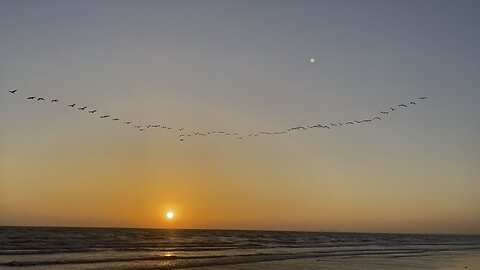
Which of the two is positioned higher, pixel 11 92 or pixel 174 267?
pixel 11 92

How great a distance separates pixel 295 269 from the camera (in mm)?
34625

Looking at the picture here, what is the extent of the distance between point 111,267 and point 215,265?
23.8 ft

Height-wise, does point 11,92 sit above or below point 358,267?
above

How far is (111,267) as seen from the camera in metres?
34.5

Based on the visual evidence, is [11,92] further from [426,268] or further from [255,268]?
[426,268]

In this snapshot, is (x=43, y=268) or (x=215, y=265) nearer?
(x=43, y=268)

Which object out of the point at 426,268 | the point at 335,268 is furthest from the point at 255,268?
the point at 426,268

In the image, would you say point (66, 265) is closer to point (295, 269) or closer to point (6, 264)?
point (6, 264)

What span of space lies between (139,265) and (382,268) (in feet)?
54.6

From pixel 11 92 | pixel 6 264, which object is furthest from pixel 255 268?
pixel 11 92

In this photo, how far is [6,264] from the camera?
35.7 metres

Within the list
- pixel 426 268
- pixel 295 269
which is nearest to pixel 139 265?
pixel 295 269

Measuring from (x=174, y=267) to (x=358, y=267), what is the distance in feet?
40.9

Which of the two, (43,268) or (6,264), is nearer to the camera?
(43,268)
